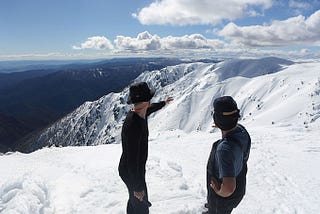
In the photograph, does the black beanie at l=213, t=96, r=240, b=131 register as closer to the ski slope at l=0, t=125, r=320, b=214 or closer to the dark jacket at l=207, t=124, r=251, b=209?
the dark jacket at l=207, t=124, r=251, b=209

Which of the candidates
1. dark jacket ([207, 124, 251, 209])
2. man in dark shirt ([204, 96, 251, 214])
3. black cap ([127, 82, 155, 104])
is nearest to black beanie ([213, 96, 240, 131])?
man in dark shirt ([204, 96, 251, 214])

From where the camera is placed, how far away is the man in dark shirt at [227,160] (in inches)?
169

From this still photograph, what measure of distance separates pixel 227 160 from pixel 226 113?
619 millimetres

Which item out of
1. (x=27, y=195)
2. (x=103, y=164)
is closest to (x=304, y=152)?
(x=103, y=164)

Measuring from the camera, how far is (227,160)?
4281mm

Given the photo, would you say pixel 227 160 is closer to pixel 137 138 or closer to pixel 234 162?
pixel 234 162

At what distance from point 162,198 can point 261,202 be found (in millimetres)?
2595

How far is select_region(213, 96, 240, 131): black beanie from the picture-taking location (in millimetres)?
4488

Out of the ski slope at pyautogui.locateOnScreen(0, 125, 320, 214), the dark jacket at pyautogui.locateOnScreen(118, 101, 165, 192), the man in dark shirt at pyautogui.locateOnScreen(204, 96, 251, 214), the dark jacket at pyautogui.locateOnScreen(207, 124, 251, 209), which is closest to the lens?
the man in dark shirt at pyautogui.locateOnScreen(204, 96, 251, 214)

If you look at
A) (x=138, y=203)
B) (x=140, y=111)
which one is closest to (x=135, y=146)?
(x=140, y=111)

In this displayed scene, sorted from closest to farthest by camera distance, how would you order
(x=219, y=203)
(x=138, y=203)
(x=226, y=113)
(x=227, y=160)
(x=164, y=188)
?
(x=227, y=160), (x=226, y=113), (x=219, y=203), (x=138, y=203), (x=164, y=188)

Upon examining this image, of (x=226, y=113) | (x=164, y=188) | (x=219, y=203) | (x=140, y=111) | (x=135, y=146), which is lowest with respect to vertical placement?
(x=164, y=188)

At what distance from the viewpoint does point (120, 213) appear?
7227 mm

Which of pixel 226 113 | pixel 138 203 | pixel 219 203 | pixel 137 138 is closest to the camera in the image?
pixel 226 113
